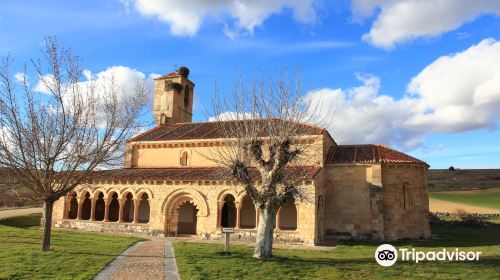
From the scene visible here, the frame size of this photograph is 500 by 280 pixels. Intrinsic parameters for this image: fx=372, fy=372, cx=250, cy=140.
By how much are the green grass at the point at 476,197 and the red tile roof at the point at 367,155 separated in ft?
72.3

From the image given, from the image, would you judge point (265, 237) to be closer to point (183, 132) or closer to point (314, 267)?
point (314, 267)

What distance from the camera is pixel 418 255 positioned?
15.1 meters

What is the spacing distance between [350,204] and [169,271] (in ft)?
46.4

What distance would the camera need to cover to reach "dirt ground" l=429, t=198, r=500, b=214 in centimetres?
3622

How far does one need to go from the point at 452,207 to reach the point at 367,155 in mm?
20454

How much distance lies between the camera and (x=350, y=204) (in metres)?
22.5

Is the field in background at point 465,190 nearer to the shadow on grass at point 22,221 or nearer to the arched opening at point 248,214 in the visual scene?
the arched opening at point 248,214

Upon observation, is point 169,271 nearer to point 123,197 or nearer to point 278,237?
point 278,237

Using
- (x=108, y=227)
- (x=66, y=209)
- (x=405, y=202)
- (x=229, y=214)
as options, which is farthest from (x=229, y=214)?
(x=66, y=209)

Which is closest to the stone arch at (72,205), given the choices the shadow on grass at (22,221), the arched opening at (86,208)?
the arched opening at (86,208)

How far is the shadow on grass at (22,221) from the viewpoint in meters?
26.0

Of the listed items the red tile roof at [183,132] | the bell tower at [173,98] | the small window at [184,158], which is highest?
the bell tower at [173,98]

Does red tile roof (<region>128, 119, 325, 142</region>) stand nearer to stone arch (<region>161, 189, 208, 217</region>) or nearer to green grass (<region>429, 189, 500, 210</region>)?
stone arch (<region>161, 189, 208, 217</region>)

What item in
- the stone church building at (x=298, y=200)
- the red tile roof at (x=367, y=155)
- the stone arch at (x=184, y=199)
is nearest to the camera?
Answer: the stone church building at (x=298, y=200)
